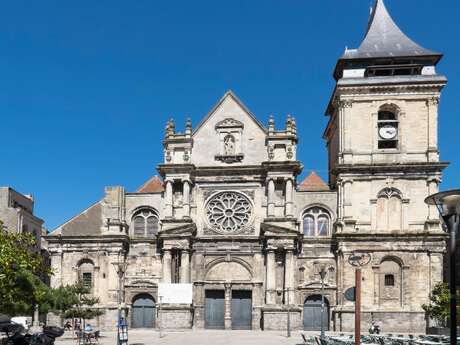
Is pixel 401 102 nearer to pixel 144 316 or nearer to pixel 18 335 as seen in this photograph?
pixel 144 316

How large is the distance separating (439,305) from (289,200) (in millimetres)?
10966

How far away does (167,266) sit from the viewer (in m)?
40.3

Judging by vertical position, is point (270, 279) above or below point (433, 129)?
below

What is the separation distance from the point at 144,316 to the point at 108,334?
3842mm

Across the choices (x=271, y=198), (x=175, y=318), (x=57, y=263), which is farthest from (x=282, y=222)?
(x=57, y=263)

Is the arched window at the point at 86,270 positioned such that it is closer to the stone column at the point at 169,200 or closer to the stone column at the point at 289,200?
the stone column at the point at 169,200

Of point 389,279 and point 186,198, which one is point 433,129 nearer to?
point 389,279

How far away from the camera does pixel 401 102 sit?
40.8 metres

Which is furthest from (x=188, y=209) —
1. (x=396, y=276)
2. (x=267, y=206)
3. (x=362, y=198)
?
(x=396, y=276)

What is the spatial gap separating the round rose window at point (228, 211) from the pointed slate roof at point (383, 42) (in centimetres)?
1169

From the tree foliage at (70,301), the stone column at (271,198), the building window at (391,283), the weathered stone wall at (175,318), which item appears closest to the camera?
the tree foliage at (70,301)

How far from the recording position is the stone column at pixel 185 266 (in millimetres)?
40062

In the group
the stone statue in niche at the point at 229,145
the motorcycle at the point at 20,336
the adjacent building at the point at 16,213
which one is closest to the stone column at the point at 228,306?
the stone statue in niche at the point at 229,145

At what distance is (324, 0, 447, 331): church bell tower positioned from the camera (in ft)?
127
